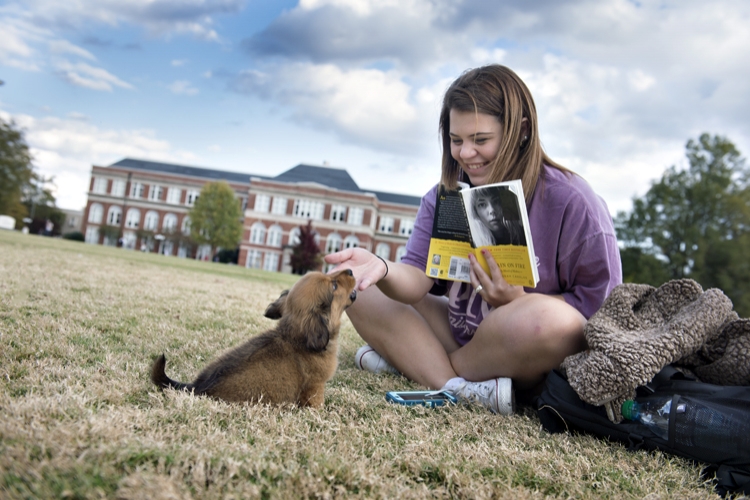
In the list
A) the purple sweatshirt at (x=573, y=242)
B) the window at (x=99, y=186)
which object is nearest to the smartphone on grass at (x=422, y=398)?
the purple sweatshirt at (x=573, y=242)

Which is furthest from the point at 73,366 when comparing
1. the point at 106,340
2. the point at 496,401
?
the point at 496,401

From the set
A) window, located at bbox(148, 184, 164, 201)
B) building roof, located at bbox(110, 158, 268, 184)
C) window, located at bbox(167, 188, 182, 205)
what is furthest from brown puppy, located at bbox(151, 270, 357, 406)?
window, located at bbox(148, 184, 164, 201)

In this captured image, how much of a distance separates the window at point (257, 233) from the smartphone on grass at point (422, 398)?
48453 millimetres

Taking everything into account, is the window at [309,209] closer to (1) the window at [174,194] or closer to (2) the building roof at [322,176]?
(2) the building roof at [322,176]

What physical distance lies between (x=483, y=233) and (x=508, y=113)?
651mm

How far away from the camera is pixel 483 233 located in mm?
2559

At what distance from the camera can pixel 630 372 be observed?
6.62ft

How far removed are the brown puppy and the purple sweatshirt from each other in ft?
3.32

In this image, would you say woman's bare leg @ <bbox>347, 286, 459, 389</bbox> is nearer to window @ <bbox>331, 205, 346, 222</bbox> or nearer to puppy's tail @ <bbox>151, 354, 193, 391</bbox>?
puppy's tail @ <bbox>151, 354, 193, 391</bbox>

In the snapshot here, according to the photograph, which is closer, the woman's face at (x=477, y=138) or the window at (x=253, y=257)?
the woman's face at (x=477, y=138)

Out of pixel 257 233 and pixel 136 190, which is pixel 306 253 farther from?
pixel 136 190

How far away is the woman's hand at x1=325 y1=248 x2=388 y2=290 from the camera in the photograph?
263cm

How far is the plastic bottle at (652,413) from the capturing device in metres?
2.06

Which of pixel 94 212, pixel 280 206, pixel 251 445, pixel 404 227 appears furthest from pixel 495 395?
pixel 94 212
